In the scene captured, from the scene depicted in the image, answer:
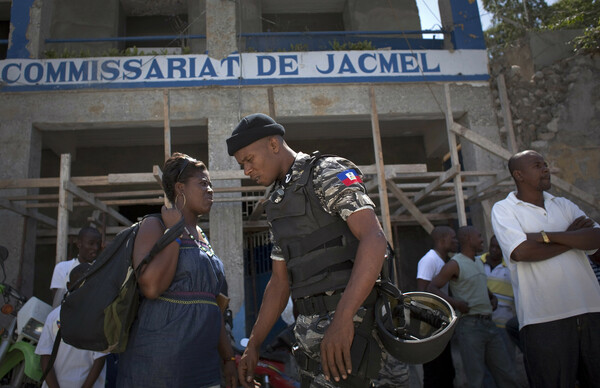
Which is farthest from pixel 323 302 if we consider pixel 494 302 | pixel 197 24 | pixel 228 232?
pixel 197 24

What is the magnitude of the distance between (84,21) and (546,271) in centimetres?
974

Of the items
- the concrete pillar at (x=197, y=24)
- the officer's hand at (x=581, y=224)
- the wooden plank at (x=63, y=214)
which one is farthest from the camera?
the concrete pillar at (x=197, y=24)

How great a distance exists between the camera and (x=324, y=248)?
7.05 ft

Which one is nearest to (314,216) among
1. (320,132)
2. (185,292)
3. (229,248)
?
(185,292)

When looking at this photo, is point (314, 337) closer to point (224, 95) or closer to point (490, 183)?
point (490, 183)

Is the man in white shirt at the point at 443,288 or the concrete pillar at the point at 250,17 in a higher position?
the concrete pillar at the point at 250,17

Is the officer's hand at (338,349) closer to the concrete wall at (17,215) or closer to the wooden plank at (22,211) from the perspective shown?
the wooden plank at (22,211)

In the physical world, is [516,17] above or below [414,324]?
above

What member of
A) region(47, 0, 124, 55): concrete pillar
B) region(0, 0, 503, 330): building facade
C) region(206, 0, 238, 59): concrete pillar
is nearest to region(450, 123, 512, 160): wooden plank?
region(0, 0, 503, 330): building facade

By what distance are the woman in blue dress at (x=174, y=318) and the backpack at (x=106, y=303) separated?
5 centimetres

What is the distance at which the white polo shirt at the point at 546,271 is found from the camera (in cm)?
294

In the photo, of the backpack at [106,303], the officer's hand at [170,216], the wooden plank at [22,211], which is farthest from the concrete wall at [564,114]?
the wooden plank at [22,211]

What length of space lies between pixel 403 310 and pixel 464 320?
2.73 metres

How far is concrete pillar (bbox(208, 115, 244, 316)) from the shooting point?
7.10 meters
